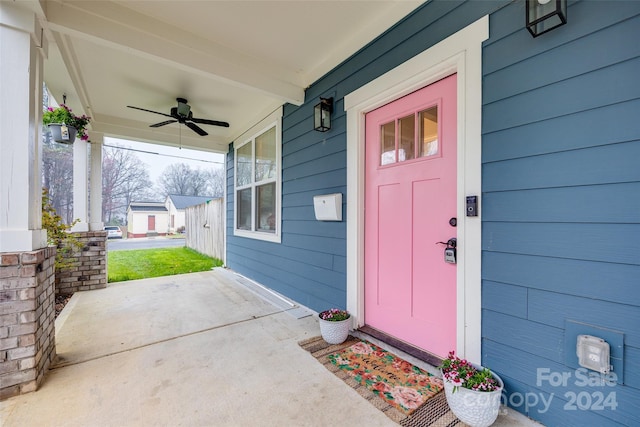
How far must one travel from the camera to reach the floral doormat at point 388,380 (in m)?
1.49

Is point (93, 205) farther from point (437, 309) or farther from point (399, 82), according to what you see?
point (437, 309)

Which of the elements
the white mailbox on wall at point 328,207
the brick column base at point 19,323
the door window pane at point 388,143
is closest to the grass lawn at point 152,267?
the brick column base at point 19,323

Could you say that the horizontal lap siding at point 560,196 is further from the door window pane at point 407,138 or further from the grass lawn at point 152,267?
the grass lawn at point 152,267

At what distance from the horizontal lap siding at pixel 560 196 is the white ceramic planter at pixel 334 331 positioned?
106 centimetres

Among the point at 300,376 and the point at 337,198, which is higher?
the point at 337,198

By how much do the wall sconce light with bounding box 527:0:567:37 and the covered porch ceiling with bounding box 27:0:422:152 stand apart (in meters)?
0.89

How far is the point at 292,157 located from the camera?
3398mm

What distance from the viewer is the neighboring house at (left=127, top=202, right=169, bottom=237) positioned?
61.2ft

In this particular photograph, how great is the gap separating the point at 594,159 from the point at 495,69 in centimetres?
72

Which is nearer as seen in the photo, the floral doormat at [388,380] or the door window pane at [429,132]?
the floral doormat at [388,380]

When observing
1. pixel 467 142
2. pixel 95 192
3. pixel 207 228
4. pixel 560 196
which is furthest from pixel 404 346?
pixel 207 228

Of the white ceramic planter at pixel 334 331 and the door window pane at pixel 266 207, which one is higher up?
the door window pane at pixel 266 207

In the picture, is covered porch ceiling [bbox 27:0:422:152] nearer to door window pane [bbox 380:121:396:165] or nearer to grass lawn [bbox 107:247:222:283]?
door window pane [bbox 380:121:396:165]

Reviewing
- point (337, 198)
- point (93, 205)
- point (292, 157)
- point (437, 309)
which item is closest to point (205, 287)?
point (93, 205)
